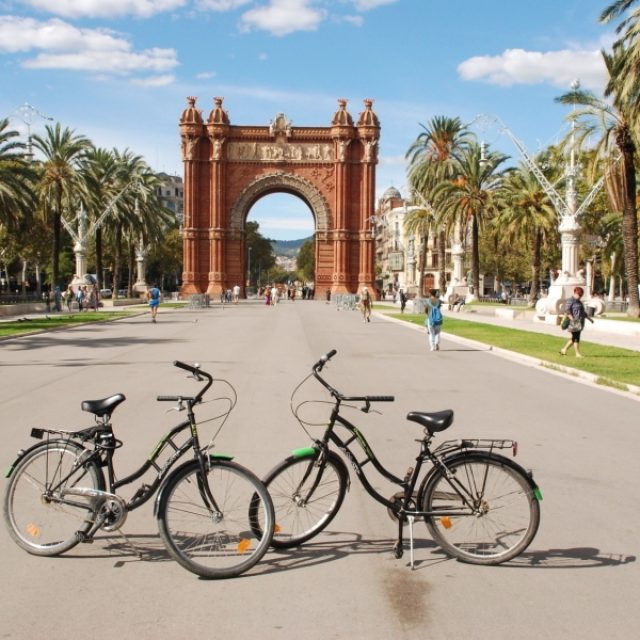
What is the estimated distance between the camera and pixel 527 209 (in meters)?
50.5

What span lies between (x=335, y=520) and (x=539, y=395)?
26.5ft

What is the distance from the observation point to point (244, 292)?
8275cm

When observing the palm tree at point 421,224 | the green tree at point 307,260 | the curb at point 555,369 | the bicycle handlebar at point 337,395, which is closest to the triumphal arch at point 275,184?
the palm tree at point 421,224

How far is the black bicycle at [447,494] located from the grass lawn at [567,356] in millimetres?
9555

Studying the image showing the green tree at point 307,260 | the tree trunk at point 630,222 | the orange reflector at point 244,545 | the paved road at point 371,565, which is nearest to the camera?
the paved road at point 371,565

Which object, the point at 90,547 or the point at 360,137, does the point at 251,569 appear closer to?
the point at 90,547

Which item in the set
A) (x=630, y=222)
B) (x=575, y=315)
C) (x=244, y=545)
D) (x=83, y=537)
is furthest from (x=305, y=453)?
(x=630, y=222)

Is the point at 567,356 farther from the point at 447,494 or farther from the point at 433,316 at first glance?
the point at 447,494

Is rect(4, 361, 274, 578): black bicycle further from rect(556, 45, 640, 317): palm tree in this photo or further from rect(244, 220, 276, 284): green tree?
rect(244, 220, 276, 284): green tree

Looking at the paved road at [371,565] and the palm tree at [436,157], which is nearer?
the paved road at [371,565]

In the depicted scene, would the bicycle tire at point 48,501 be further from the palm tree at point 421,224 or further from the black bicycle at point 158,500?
the palm tree at point 421,224

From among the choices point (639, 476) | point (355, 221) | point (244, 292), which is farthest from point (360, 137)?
point (639, 476)

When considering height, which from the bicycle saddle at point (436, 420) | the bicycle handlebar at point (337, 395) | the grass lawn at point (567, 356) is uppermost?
the bicycle handlebar at point (337, 395)

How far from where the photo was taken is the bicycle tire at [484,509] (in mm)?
5199
